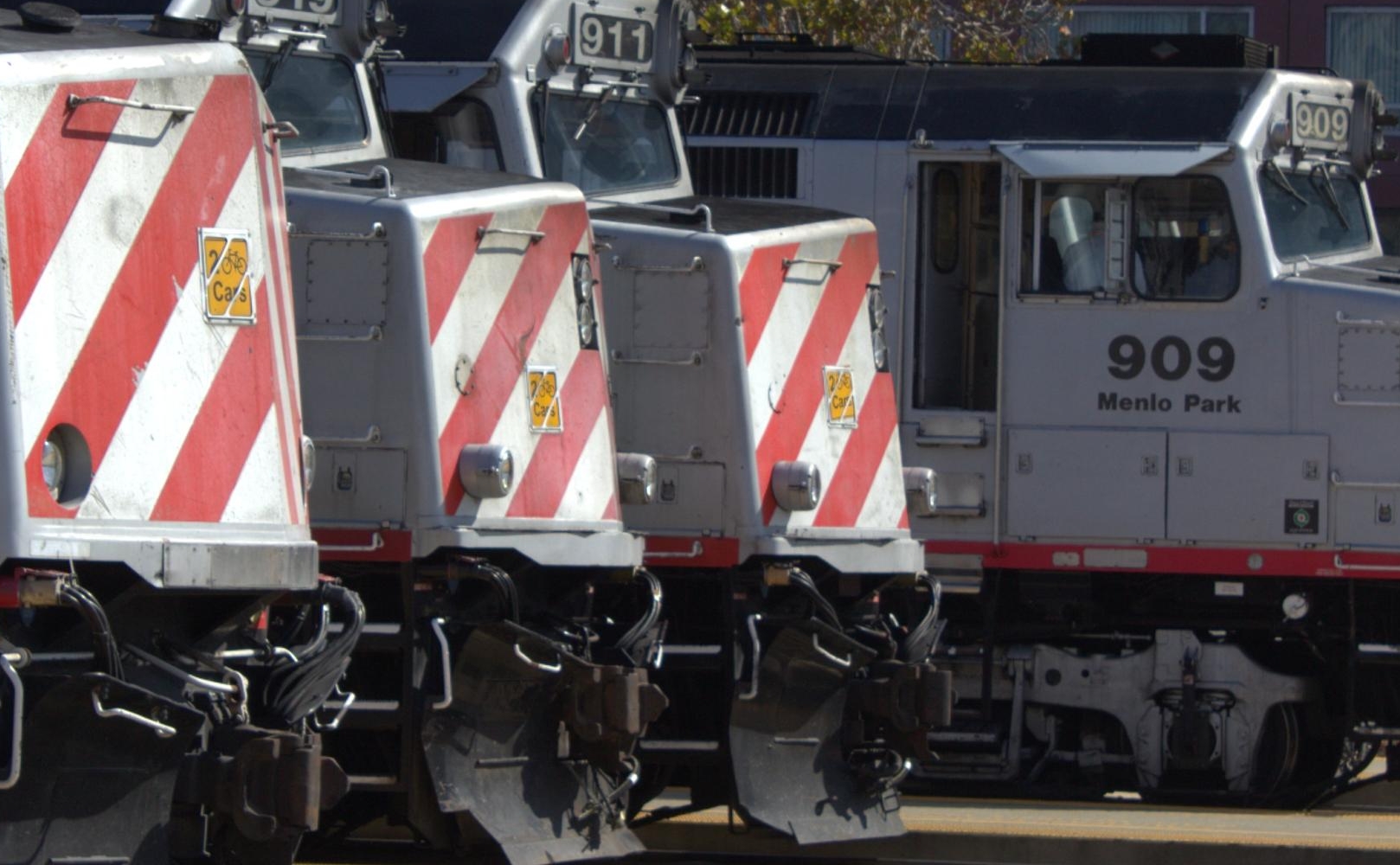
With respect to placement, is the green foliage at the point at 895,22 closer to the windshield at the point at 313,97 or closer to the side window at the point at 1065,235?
the side window at the point at 1065,235

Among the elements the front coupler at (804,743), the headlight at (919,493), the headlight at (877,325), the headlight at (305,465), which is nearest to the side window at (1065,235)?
the headlight at (919,493)

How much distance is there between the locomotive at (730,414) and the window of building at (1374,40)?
16506 millimetres

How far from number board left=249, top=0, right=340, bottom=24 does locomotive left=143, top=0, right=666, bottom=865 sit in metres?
0.04

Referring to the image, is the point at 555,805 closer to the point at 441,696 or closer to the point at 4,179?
the point at 441,696

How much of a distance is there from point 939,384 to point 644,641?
461 centimetres

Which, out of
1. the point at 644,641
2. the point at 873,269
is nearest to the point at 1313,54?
the point at 873,269

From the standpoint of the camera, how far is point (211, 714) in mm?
5711

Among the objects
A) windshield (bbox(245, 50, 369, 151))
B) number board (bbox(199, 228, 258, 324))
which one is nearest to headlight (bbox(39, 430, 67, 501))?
number board (bbox(199, 228, 258, 324))

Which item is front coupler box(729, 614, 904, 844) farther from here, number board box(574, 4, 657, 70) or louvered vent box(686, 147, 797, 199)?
louvered vent box(686, 147, 797, 199)

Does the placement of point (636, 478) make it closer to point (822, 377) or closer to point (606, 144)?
point (822, 377)

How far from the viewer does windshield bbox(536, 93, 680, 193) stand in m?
9.90

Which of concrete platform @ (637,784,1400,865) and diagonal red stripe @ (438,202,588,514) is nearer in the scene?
diagonal red stripe @ (438,202,588,514)

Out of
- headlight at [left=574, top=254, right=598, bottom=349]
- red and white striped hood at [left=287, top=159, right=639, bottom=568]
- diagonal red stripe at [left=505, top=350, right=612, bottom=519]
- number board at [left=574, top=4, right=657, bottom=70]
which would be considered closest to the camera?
red and white striped hood at [left=287, top=159, right=639, bottom=568]

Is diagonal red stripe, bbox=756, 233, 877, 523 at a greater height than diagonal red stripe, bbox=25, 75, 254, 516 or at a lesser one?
lesser
